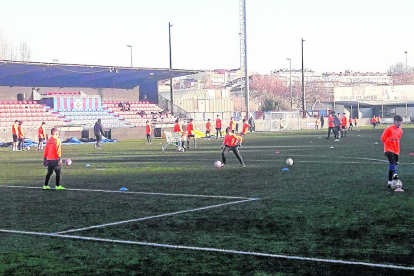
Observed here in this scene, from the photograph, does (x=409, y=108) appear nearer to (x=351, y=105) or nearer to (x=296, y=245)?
(x=351, y=105)

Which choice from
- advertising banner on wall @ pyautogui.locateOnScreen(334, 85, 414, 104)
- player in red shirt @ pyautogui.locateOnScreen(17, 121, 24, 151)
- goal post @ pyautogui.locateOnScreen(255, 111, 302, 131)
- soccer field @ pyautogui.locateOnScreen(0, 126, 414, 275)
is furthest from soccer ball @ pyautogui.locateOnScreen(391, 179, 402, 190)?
advertising banner on wall @ pyautogui.locateOnScreen(334, 85, 414, 104)

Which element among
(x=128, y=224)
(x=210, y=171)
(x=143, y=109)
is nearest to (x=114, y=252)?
(x=128, y=224)

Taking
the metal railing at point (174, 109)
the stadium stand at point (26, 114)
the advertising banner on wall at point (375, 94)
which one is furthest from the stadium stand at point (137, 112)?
the advertising banner on wall at point (375, 94)

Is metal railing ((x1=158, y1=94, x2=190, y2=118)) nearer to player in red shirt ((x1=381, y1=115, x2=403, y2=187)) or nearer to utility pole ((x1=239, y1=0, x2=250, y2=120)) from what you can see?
utility pole ((x1=239, y1=0, x2=250, y2=120))

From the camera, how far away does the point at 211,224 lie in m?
10.7

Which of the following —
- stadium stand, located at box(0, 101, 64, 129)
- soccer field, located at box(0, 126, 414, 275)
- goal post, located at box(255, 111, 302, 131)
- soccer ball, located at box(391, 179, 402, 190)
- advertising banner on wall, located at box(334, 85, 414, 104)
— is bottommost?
soccer field, located at box(0, 126, 414, 275)

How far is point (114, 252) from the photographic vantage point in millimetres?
8602

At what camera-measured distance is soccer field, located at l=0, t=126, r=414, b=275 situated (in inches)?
306

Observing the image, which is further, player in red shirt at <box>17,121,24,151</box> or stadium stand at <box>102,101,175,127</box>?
stadium stand at <box>102,101,175,127</box>

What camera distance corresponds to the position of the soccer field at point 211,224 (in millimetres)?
7773

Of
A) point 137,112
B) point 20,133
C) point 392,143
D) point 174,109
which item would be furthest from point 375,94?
point 392,143

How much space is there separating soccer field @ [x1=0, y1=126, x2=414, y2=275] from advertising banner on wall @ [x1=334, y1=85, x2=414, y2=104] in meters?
83.8

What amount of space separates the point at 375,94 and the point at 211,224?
96.3 meters

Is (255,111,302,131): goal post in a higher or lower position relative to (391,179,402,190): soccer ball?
higher
